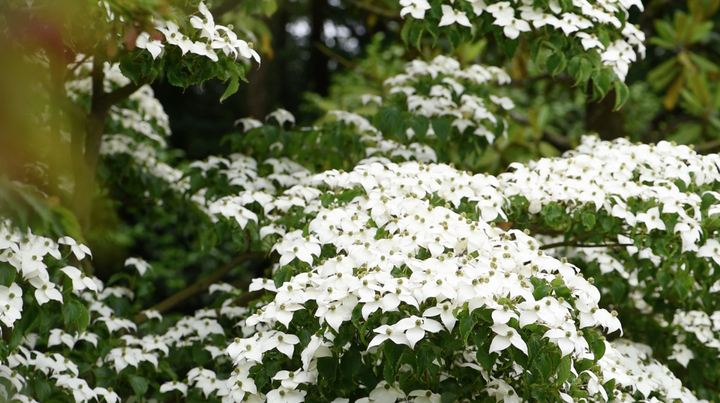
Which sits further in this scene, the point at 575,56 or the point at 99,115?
the point at 99,115

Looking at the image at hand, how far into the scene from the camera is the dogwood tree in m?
1.82

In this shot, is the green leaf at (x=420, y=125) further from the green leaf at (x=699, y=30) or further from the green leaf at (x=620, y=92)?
the green leaf at (x=699, y=30)

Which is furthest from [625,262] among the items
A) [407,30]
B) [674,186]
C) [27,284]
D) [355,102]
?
[355,102]

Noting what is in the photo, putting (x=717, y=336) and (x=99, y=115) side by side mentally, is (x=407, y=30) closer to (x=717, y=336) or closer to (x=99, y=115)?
(x=99, y=115)

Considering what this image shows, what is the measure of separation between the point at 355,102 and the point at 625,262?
4.39 metres

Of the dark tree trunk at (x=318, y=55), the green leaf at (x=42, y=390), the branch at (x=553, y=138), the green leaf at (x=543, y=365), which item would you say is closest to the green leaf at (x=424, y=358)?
the green leaf at (x=543, y=365)

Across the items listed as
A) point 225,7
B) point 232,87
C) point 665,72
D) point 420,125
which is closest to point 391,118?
point 420,125

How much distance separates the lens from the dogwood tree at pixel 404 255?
1817mm

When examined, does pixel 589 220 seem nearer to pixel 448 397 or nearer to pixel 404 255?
pixel 404 255

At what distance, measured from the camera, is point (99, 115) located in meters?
3.05

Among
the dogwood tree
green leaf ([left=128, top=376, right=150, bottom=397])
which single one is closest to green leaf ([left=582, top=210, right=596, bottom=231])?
the dogwood tree

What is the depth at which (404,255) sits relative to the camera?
6.63ft

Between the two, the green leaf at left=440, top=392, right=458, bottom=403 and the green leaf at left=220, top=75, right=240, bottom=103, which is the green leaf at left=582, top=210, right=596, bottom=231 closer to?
the green leaf at left=440, top=392, right=458, bottom=403

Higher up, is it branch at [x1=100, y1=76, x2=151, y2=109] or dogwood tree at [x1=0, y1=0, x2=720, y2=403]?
branch at [x1=100, y1=76, x2=151, y2=109]
